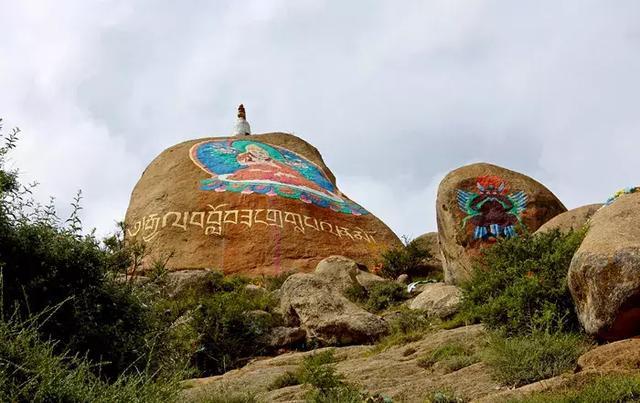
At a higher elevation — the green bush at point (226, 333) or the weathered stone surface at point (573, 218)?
the weathered stone surface at point (573, 218)

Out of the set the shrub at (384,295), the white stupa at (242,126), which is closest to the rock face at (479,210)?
the shrub at (384,295)

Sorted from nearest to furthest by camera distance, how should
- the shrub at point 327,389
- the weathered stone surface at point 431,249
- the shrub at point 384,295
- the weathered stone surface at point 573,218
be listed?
the shrub at point 327,389
the weathered stone surface at point 573,218
the shrub at point 384,295
the weathered stone surface at point 431,249

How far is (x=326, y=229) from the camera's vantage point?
2338 cm

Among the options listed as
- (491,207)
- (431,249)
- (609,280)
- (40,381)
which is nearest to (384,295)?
(491,207)

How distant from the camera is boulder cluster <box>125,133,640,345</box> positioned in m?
8.19

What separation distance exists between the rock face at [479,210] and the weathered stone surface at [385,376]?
10.6 ft

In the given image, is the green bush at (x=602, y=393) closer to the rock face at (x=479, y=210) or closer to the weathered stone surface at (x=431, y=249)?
the rock face at (x=479, y=210)

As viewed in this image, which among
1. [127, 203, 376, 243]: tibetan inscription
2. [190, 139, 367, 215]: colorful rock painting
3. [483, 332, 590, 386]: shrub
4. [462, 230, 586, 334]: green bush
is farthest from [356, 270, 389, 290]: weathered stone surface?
[483, 332, 590, 386]: shrub

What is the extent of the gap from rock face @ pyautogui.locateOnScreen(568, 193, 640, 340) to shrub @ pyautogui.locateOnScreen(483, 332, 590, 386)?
298 mm

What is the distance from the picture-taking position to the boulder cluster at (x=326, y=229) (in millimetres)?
8188

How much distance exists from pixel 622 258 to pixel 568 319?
1.35 meters

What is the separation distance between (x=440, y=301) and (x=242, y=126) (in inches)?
815

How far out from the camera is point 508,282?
10.2 m

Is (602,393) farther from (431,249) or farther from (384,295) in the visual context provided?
(431,249)
